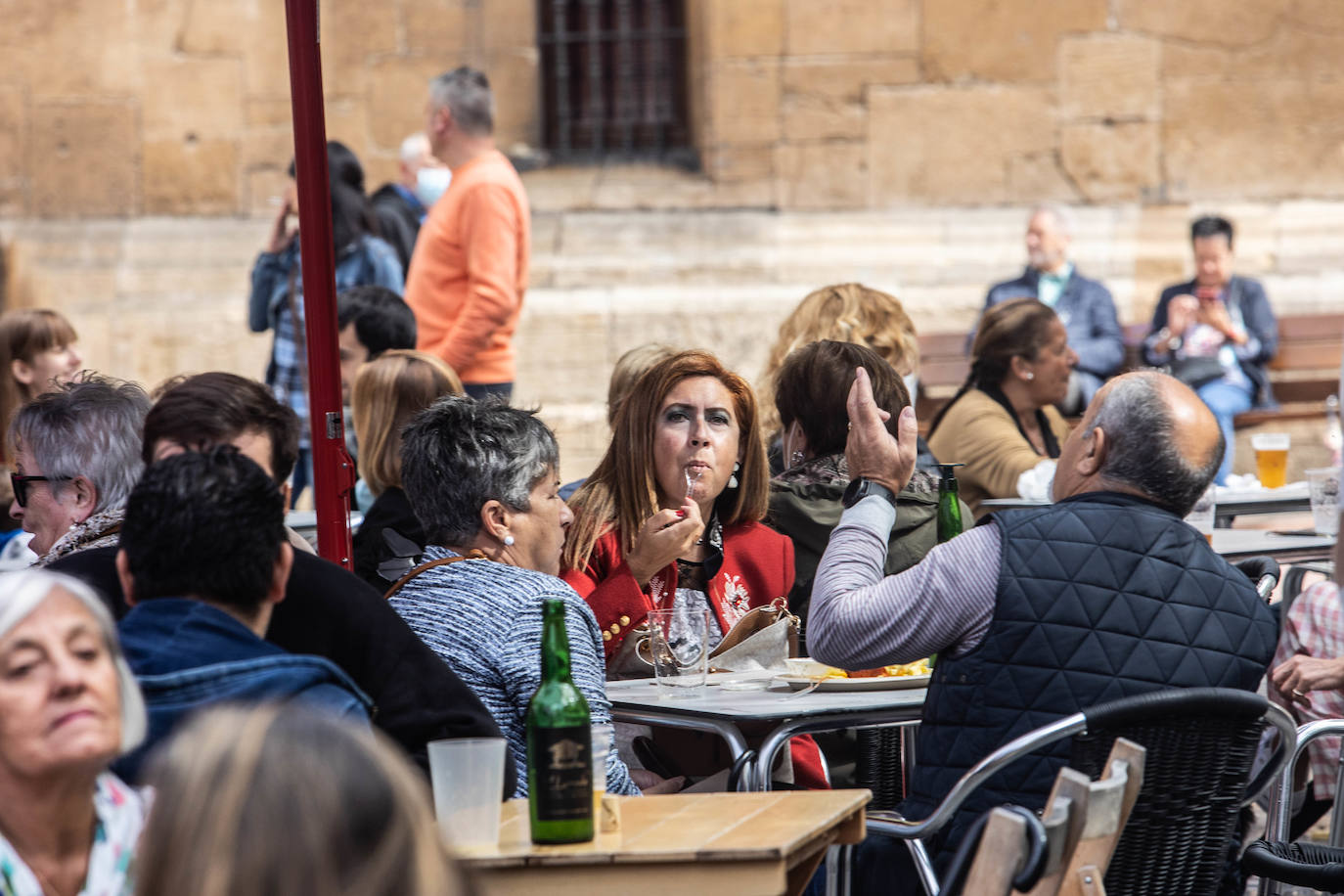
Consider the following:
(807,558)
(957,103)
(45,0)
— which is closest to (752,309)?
(957,103)

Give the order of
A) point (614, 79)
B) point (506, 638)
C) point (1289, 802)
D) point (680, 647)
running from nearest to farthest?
point (506, 638)
point (1289, 802)
point (680, 647)
point (614, 79)

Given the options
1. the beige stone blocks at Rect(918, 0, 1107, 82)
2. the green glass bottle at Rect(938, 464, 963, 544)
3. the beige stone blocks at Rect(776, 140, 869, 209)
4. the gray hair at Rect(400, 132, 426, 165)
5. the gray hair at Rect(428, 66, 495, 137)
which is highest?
the beige stone blocks at Rect(918, 0, 1107, 82)

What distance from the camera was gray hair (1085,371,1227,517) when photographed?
311 cm

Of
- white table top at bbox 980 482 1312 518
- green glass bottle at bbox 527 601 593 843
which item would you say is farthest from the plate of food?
white table top at bbox 980 482 1312 518

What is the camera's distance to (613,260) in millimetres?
9875

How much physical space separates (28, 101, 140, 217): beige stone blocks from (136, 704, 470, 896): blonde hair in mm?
9139

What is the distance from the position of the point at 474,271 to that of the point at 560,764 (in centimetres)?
500

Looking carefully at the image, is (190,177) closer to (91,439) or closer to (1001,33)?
(1001,33)

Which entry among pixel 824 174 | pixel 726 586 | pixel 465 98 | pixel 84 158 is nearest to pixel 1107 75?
pixel 824 174

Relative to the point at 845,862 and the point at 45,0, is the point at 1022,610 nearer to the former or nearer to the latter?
the point at 845,862

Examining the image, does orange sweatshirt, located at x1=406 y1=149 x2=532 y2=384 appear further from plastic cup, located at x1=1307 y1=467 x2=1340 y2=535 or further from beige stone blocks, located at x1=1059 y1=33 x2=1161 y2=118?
beige stone blocks, located at x1=1059 y1=33 x2=1161 y2=118

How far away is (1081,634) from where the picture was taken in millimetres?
2936

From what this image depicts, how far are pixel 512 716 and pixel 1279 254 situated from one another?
791 cm

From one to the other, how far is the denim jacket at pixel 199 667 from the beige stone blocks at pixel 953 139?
7867mm
